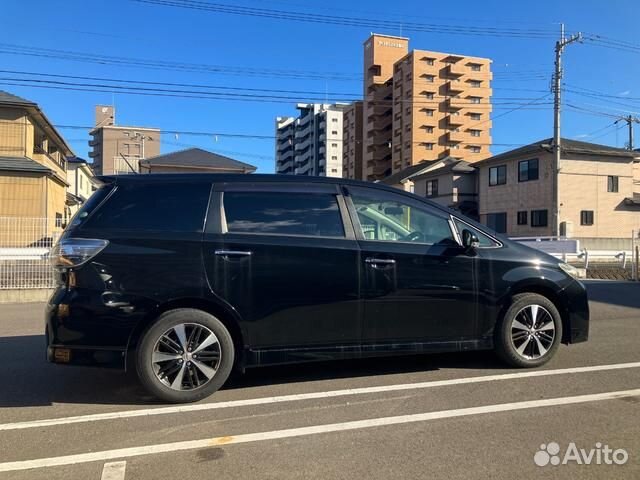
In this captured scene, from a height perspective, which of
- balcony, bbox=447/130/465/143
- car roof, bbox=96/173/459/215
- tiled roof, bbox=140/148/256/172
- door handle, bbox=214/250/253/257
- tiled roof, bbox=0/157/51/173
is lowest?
door handle, bbox=214/250/253/257

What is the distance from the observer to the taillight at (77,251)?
416cm

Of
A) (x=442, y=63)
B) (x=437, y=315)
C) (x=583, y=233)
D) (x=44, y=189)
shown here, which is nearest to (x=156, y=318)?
(x=437, y=315)

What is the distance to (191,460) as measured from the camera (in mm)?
3291

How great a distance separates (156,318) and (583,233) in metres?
39.2

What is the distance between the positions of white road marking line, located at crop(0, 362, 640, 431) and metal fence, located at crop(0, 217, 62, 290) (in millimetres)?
7067

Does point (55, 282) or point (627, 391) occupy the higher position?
point (55, 282)

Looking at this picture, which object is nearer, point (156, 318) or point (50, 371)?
point (156, 318)

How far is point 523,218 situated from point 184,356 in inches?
1553

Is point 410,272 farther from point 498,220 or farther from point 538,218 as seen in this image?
point 498,220

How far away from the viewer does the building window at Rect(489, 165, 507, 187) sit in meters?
41.8

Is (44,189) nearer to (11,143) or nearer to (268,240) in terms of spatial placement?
(11,143)

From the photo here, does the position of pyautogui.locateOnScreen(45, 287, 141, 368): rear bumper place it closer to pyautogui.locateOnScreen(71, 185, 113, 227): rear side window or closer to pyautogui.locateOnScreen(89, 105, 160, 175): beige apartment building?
pyautogui.locateOnScreen(71, 185, 113, 227): rear side window

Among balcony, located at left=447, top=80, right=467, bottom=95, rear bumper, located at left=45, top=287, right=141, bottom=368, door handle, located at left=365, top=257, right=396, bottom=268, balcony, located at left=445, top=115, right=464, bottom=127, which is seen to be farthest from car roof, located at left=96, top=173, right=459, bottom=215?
balcony, located at left=447, top=80, right=467, bottom=95

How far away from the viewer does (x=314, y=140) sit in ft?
371
